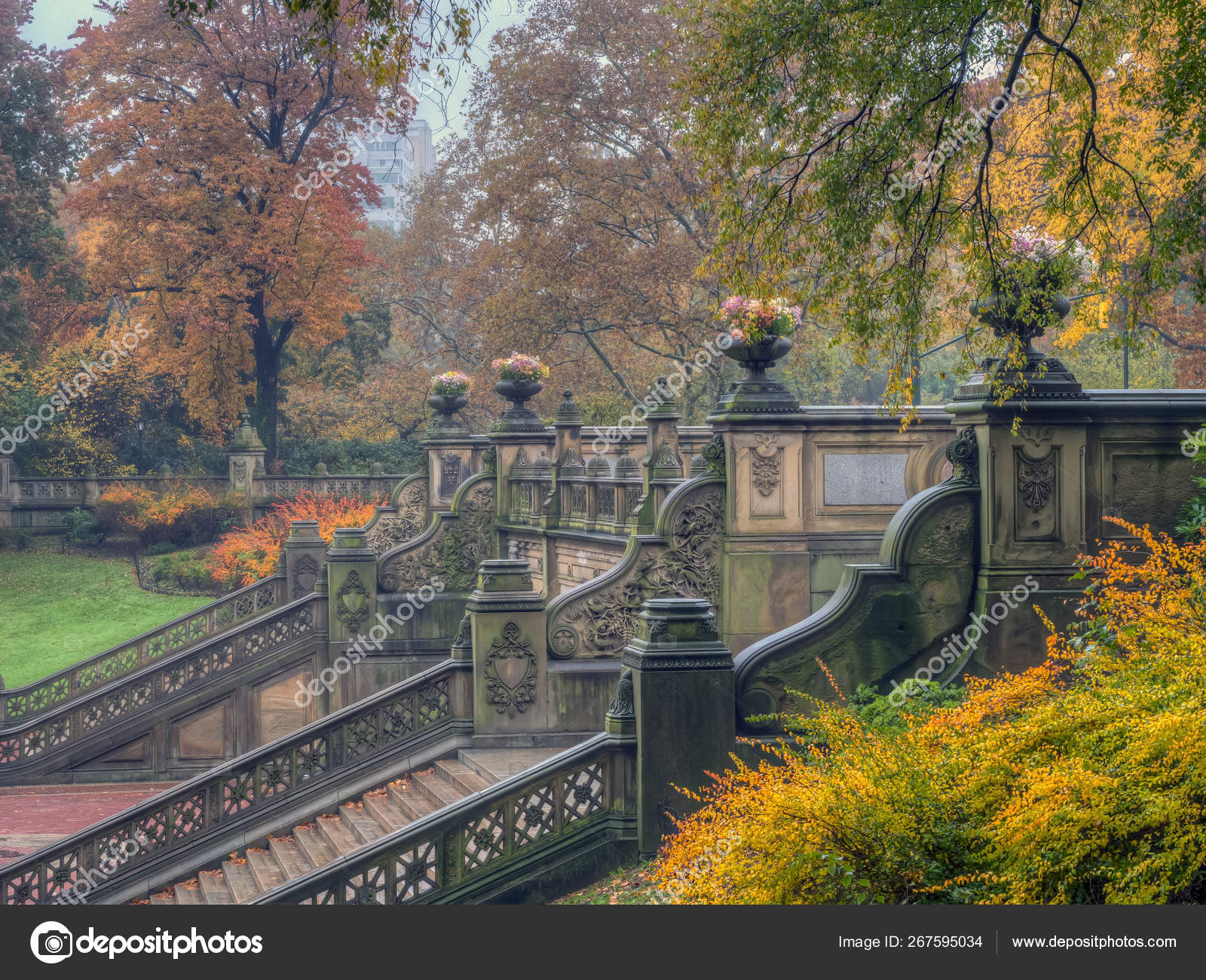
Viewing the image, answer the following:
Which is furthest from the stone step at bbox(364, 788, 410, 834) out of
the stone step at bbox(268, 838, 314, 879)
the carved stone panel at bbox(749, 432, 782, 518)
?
the carved stone panel at bbox(749, 432, 782, 518)

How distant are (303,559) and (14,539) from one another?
51.4 ft

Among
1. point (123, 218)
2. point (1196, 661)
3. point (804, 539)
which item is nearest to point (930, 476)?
point (804, 539)

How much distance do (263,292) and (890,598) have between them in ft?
108

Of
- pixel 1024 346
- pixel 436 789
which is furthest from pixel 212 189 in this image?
pixel 1024 346

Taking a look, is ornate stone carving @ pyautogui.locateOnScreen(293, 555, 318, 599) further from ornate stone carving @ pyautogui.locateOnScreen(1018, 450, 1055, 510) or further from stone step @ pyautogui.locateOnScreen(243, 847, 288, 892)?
ornate stone carving @ pyautogui.locateOnScreen(1018, 450, 1055, 510)

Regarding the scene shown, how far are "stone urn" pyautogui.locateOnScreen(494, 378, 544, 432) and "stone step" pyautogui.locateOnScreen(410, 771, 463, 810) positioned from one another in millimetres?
8520

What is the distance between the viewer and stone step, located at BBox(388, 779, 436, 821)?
41.0 feet

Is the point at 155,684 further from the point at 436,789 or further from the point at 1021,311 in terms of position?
the point at 1021,311

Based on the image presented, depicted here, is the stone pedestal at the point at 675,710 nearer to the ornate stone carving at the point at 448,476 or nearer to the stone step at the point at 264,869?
the stone step at the point at 264,869

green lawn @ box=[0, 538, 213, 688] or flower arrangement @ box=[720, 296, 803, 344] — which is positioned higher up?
flower arrangement @ box=[720, 296, 803, 344]

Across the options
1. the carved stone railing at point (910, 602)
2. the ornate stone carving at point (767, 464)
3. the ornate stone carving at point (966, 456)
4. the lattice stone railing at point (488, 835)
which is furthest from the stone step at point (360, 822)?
the ornate stone carving at point (966, 456)

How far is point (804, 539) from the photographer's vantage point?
A: 43.4ft

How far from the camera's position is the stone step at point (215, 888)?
476 inches

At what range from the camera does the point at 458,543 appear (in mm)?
21078
